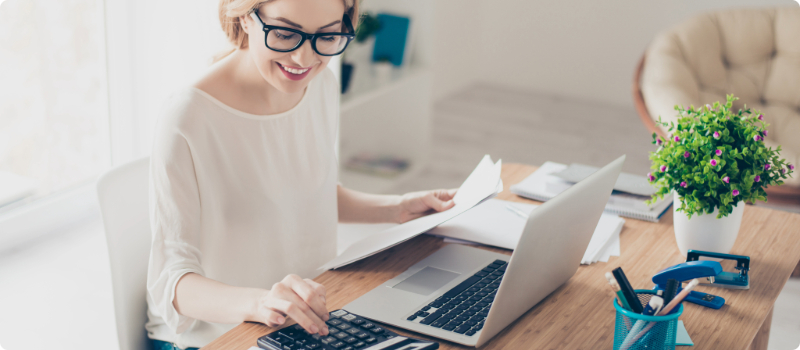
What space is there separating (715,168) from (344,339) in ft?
2.08

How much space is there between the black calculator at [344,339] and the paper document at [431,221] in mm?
199

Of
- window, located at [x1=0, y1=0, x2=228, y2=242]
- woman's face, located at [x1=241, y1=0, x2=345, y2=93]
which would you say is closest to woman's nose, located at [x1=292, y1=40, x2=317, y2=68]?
woman's face, located at [x1=241, y1=0, x2=345, y2=93]

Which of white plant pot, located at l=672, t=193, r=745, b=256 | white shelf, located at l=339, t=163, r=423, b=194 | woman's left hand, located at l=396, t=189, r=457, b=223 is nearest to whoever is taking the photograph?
white plant pot, located at l=672, t=193, r=745, b=256

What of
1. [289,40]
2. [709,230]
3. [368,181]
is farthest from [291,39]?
[368,181]

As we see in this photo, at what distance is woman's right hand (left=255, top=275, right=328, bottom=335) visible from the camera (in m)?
0.86

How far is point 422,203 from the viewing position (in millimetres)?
1312

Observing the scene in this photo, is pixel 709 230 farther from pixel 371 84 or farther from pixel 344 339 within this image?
pixel 371 84

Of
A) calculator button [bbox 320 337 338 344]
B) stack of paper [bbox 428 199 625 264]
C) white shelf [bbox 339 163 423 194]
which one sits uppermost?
calculator button [bbox 320 337 338 344]

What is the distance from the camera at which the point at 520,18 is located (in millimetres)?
4840

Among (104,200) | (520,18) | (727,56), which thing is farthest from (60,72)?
(520,18)

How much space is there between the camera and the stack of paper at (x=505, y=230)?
118 cm

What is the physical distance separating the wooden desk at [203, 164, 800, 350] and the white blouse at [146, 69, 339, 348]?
7.5 inches

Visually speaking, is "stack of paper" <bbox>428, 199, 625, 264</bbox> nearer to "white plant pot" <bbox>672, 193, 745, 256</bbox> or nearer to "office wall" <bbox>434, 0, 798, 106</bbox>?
"white plant pot" <bbox>672, 193, 745, 256</bbox>

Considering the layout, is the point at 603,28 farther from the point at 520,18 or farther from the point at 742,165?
the point at 742,165
